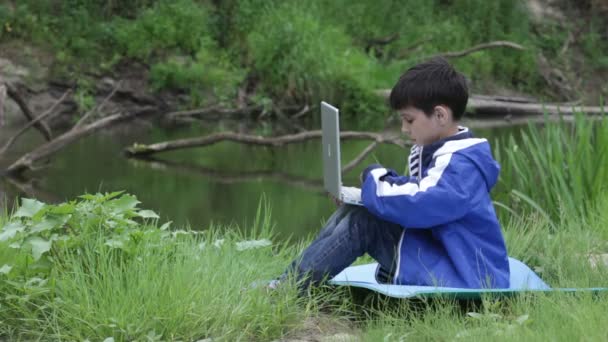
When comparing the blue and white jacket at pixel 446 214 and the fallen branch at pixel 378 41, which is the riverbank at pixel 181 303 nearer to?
the blue and white jacket at pixel 446 214

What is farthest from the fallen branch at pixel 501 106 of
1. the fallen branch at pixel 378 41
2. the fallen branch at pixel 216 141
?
the fallen branch at pixel 216 141

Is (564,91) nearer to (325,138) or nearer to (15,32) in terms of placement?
(15,32)

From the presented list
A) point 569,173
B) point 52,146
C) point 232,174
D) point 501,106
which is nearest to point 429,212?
point 569,173

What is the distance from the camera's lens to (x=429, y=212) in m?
3.01

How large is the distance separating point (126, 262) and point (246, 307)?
0.49 m

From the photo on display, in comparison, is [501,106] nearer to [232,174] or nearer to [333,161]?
[232,174]

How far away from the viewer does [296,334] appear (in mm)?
2955

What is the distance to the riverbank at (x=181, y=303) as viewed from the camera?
9.06 feet

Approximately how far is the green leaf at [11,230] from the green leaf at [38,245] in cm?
6

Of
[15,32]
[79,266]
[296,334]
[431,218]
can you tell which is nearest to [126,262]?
[79,266]

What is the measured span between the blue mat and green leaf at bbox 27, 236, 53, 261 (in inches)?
36.5

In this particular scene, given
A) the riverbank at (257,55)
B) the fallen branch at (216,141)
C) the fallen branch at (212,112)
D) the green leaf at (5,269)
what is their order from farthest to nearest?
the riverbank at (257,55) → the fallen branch at (212,112) → the fallen branch at (216,141) → the green leaf at (5,269)

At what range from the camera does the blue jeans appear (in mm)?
3199

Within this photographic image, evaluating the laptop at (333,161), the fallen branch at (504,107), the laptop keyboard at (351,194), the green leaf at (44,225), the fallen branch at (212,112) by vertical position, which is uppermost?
the laptop at (333,161)
